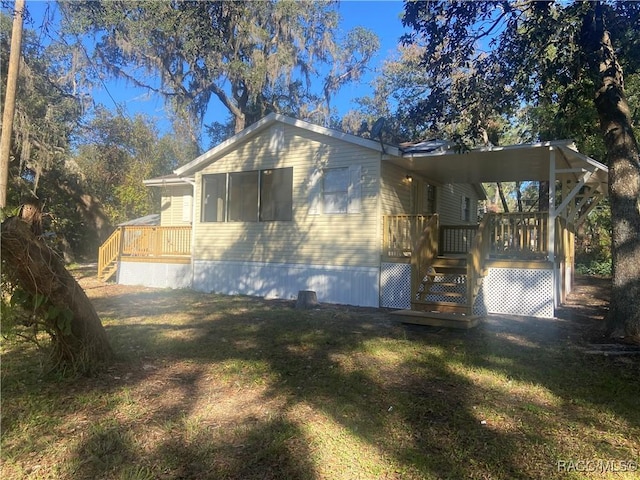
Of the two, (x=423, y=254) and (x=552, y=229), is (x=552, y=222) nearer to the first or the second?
(x=552, y=229)

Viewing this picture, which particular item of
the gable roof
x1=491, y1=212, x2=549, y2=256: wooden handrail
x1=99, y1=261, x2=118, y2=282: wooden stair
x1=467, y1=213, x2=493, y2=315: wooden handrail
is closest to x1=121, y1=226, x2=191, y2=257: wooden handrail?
x1=99, y1=261, x2=118, y2=282: wooden stair

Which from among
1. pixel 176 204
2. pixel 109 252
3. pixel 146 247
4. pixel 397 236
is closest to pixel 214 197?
pixel 146 247

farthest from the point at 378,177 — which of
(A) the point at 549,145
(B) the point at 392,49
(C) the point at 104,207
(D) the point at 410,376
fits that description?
(C) the point at 104,207

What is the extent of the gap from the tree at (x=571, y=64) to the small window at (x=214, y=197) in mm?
6082

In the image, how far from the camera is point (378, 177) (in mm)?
10078

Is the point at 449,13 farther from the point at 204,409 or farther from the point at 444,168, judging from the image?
the point at 204,409

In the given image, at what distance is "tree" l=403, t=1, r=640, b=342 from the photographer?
6.71m

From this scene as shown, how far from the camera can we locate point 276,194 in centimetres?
1158

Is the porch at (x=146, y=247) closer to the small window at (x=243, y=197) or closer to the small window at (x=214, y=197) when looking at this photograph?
the small window at (x=214, y=197)

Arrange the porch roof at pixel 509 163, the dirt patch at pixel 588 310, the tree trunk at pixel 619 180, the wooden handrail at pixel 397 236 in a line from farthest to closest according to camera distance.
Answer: the wooden handrail at pixel 397 236 < the porch roof at pixel 509 163 < the dirt patch at pixel 588 310 < the tree trunk at pixel 619 180

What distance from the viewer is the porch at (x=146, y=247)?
13.6 metres

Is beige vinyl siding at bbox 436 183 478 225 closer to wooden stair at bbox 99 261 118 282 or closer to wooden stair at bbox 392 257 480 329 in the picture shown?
wooden stair at bbox 392 257 480 329

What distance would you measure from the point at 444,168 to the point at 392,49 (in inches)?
642

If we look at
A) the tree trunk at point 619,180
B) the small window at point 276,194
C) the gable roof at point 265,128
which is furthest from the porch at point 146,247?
the tree trunk at point 619,180
